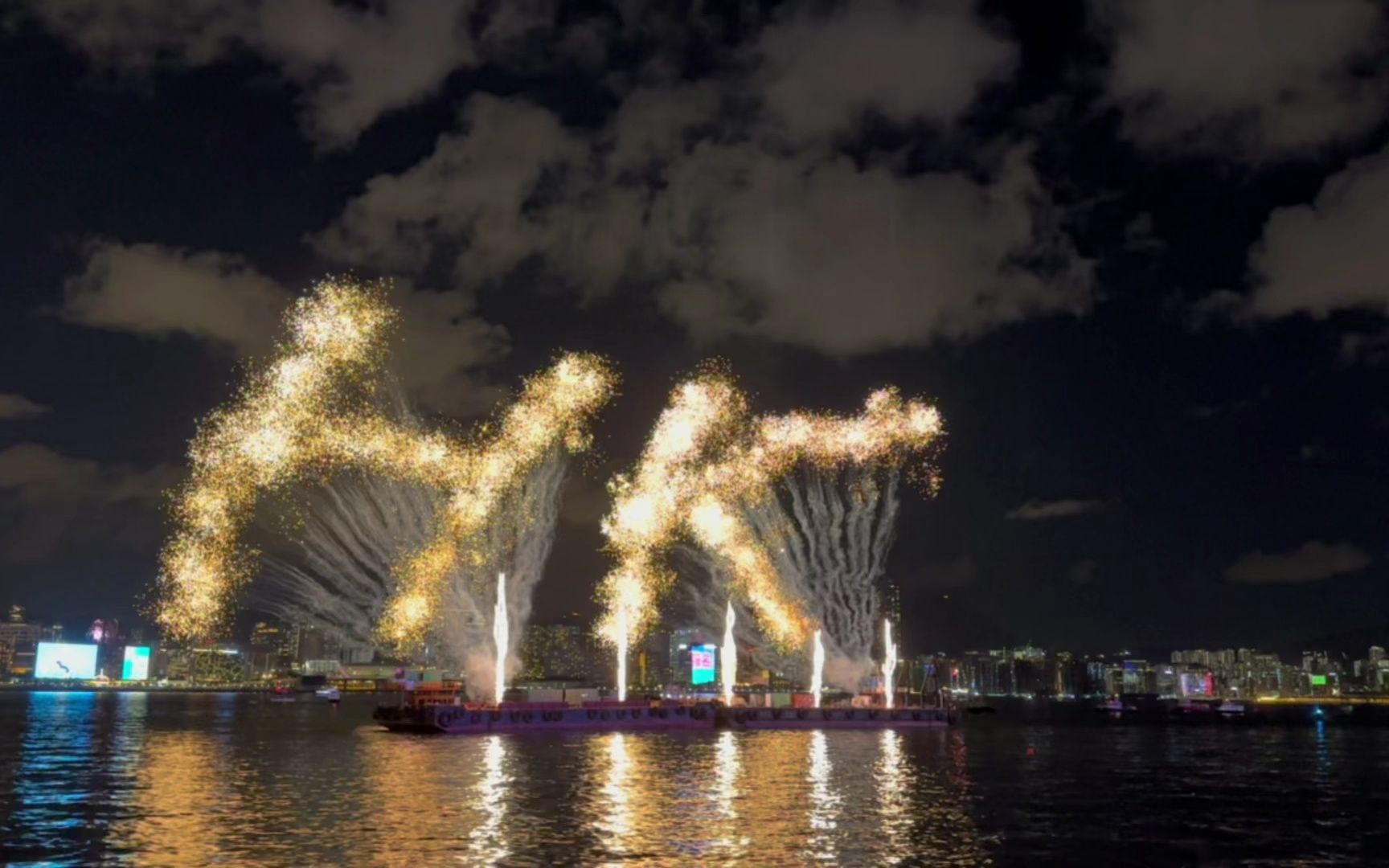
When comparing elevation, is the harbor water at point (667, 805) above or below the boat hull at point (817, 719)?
above

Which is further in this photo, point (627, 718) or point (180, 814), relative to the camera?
point (627, 718)

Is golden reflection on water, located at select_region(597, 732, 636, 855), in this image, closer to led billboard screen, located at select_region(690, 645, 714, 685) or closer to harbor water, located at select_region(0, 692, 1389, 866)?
harbor water, located at select_region(0, 692, 1389, 866)

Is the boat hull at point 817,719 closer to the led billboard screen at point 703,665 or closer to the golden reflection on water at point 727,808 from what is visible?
the golden reflection on water at point 727,808

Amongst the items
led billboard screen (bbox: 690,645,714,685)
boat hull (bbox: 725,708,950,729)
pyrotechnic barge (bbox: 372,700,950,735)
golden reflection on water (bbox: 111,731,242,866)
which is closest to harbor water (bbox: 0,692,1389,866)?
golden reflection on water (bbox: 111,731,242,866)

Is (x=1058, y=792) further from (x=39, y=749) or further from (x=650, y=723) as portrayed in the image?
(x=39, y=749)

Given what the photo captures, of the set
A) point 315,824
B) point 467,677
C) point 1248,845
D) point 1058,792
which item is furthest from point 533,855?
point 467,677

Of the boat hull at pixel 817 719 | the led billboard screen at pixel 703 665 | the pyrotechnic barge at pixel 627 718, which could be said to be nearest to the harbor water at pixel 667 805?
the pyrotechnic barge at pixel 627 718

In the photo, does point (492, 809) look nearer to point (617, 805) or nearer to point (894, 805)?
point (617, 805)

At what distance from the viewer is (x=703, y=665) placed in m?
161

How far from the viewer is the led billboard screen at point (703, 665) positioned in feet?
523

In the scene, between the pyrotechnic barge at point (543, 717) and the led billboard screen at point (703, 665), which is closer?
the pyrotechnic barge at point (543, 717)

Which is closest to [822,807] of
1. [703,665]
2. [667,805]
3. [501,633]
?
[667,805]

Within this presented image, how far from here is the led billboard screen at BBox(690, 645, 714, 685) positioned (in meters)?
160

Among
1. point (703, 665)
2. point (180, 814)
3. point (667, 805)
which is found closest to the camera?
point (180, 814)
